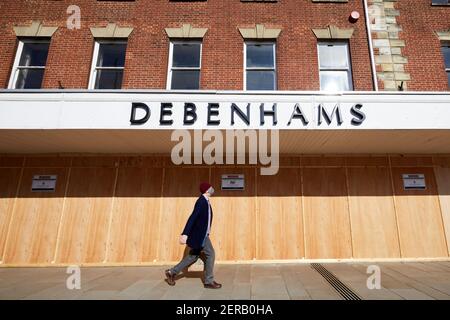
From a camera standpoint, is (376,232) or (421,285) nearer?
(421,285)

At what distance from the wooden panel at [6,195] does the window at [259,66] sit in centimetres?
709

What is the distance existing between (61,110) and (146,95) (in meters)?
1.86

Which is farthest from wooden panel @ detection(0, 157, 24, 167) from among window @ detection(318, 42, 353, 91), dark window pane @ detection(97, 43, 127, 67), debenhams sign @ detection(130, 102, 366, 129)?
window @ detection(318, 42, 353, 91)

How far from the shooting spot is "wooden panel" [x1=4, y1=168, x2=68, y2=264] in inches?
288

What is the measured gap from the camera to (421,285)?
16.4ft

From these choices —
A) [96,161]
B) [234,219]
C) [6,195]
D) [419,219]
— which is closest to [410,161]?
[419,219]

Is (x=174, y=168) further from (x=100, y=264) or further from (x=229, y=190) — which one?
(x=100, y=264)

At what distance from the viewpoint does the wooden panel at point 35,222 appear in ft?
24.0

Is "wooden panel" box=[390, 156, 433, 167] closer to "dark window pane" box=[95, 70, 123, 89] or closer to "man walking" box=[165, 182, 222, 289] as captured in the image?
"man walking" box=[165, 182, 222, 289]

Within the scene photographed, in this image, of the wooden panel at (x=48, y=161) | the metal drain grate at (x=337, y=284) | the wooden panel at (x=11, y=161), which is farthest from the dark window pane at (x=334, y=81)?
the wooden panel at (x=11, y=161)

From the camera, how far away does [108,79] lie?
334 inches

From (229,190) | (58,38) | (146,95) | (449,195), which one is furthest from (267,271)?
(58,38)

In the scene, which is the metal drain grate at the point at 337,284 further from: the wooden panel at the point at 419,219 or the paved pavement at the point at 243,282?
the wooden panel at the point at 419,219

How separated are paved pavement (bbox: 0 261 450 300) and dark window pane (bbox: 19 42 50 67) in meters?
5.99
